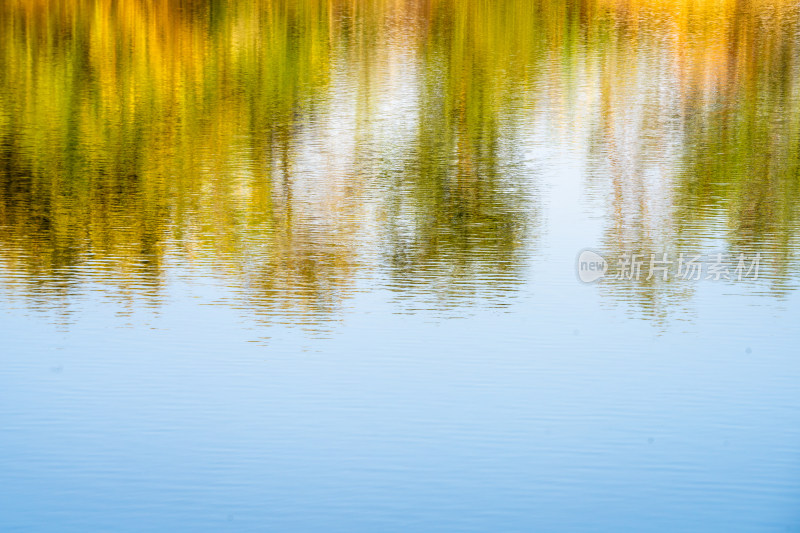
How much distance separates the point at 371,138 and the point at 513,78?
6120 millimetres

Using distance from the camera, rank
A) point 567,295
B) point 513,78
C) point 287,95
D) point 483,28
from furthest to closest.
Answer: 1. point 483,28
2. point 513,78
3. point 287,95
4. point 567,295

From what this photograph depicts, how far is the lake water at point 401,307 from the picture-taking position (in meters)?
5.42

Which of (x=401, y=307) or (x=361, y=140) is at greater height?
(x=361, y=140)

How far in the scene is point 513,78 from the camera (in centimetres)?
2006

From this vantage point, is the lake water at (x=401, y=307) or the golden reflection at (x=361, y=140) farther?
the golden reflection at (x=361, y=140)

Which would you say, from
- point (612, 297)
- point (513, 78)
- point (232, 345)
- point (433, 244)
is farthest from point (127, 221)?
point (513, 78)

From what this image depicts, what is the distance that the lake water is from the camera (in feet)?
17.8

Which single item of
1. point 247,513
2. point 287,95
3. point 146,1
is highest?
point 146,1

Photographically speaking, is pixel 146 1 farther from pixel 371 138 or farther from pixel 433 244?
pixel 433 244

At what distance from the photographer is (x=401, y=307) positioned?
812 centimetres

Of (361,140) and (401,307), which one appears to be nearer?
(401,307)

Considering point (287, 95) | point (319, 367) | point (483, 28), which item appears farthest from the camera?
point (483, 28)

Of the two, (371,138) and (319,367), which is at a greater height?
(371,138)

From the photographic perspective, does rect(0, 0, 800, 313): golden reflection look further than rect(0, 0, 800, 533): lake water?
Yes
